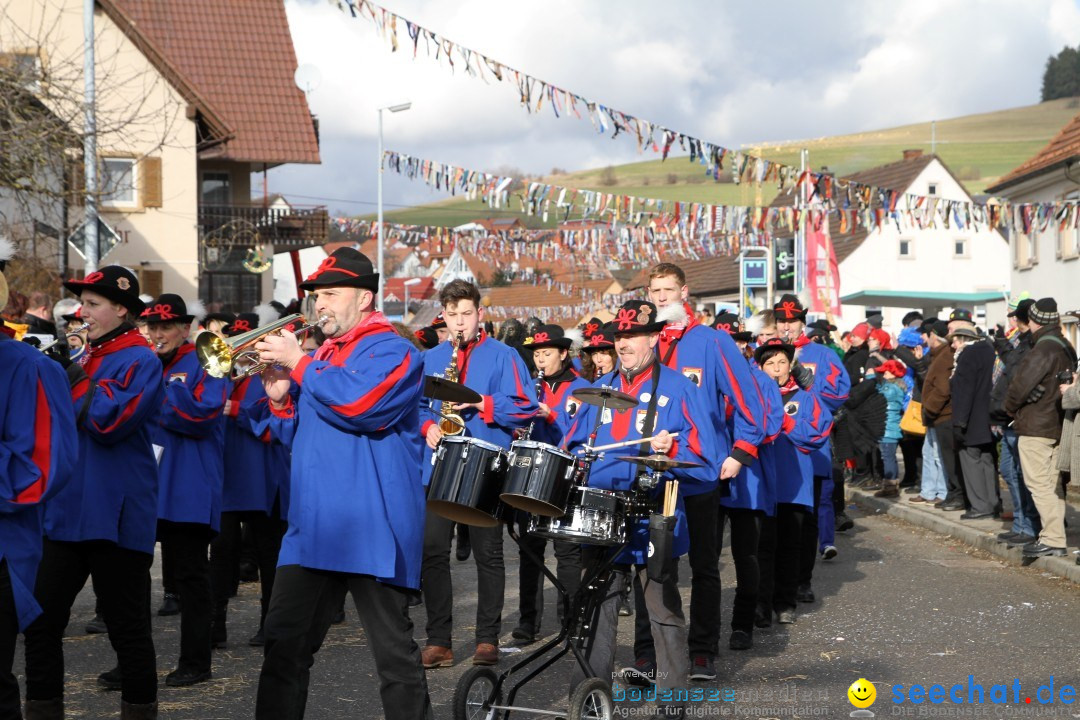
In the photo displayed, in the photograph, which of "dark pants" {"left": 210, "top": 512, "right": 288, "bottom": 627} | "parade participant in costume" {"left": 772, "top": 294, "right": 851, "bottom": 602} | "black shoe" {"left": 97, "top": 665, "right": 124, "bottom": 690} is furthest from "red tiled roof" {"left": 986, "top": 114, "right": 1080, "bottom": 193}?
"black shoe" {"left": 97, "top": 665, "right": 124, "bottom": 690}

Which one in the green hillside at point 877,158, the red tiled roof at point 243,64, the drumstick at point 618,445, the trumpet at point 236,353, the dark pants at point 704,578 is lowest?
the dark pants at point 704,578

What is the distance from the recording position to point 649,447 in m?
6.52

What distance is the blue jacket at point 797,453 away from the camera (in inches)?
359

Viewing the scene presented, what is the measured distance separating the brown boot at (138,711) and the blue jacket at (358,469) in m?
1.46

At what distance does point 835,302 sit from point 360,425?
101 ft

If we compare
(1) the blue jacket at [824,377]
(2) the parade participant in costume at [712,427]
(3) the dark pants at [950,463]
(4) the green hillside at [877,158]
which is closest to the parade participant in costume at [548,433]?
(2) the parade participant in costume at [712,427]

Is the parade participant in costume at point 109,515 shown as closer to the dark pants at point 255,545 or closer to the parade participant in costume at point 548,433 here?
the parade participant in costume at point 548,433

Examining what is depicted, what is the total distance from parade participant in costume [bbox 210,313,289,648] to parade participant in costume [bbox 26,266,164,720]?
211 centimetres

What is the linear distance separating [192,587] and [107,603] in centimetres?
119

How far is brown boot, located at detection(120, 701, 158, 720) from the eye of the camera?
6.12 m

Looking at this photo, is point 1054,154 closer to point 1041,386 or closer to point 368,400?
point 1041,386

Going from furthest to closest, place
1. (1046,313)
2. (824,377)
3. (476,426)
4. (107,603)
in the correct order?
(1046,313), (824,377), (476,426), (107,603)

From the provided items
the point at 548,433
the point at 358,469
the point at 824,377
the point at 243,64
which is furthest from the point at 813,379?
the point at 243,64

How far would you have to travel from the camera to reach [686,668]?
21.5 feet
